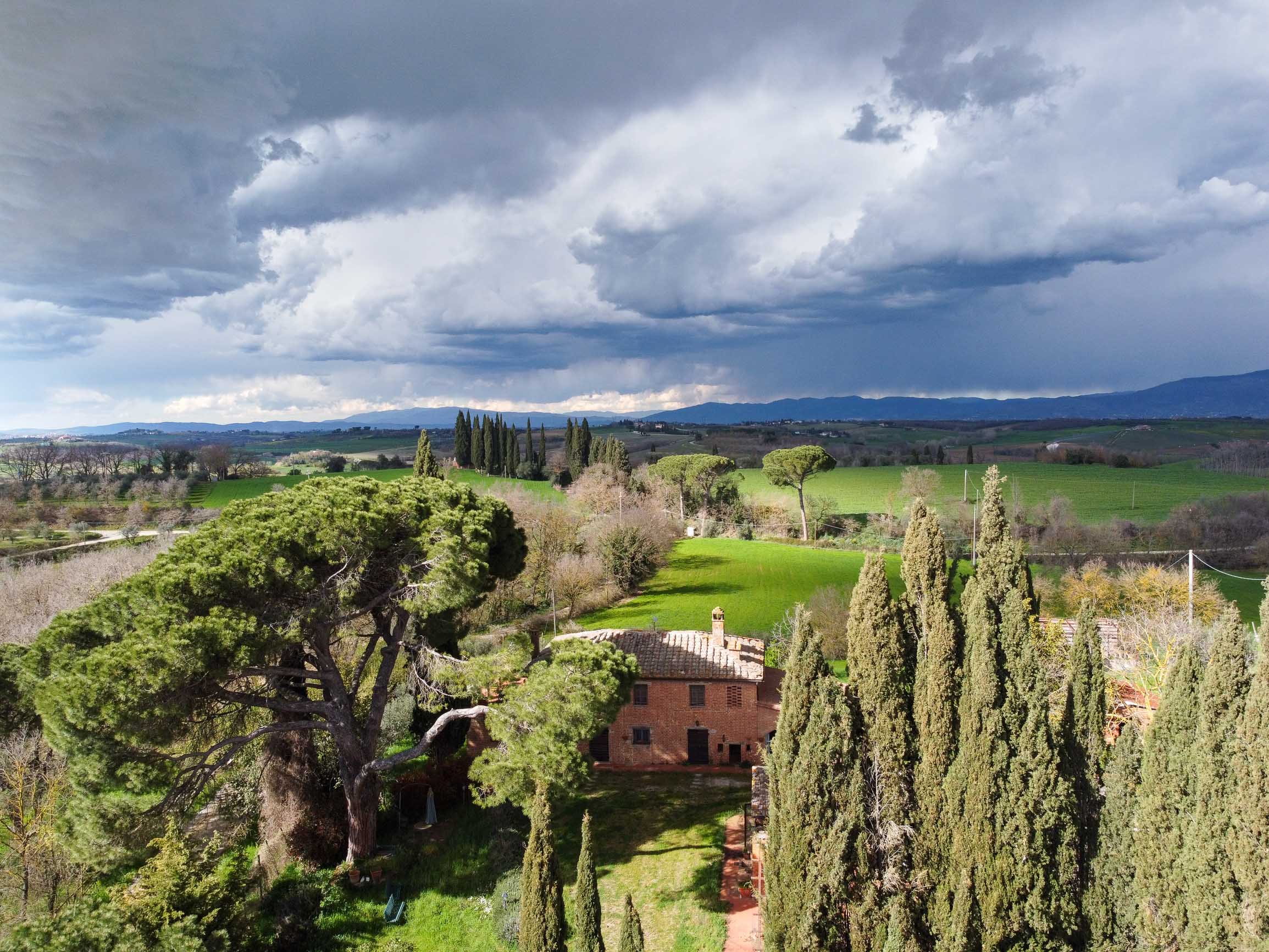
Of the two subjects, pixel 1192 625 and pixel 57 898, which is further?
pixel 1192 625

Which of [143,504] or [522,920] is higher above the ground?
[143,504]

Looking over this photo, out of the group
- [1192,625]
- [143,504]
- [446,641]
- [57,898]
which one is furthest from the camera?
[143,504]

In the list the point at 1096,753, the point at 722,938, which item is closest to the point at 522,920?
the point at 722,938

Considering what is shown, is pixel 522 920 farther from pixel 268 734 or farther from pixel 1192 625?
pixel 1192 625

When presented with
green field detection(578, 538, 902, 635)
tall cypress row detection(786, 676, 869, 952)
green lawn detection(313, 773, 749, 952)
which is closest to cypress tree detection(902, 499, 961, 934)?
tall cypress row detection(786, 676, 869, 952)

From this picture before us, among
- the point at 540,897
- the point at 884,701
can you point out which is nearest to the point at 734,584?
the point at 884,701

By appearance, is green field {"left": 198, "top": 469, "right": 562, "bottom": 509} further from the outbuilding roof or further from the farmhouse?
the farmhouse
